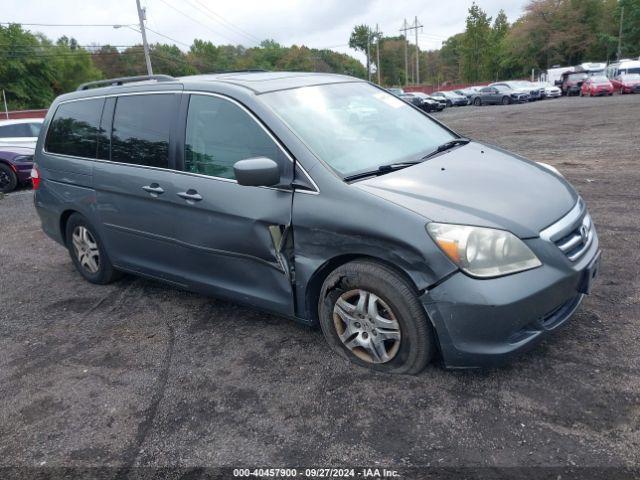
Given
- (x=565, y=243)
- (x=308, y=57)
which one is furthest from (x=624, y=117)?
(x=308, y=57)

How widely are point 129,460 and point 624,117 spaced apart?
790 inches

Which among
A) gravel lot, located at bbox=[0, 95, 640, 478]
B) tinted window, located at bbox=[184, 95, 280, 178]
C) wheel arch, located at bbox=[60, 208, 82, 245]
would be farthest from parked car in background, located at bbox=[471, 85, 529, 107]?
tinted window, located at bbox=[184, 95, 280, 178]

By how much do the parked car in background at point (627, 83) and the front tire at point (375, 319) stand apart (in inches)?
1497

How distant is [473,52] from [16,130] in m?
73.8

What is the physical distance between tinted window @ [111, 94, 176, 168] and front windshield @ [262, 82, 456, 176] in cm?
92

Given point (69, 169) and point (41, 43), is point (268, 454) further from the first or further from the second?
point (41, 43)

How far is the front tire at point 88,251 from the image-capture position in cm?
496

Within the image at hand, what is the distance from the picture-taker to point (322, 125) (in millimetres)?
3639

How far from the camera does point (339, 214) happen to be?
3137 millimetres

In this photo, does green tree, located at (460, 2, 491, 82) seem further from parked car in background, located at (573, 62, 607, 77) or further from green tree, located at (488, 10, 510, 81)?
parked car in background, located at (573, 62, 607, 77)

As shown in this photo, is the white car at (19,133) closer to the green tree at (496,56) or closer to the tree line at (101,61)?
the tree line at (101,61)

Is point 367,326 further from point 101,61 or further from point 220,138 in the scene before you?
point 101,61

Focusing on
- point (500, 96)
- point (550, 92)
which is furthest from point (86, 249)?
point (550, 92)

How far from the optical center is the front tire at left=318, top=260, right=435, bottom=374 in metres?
2.99
